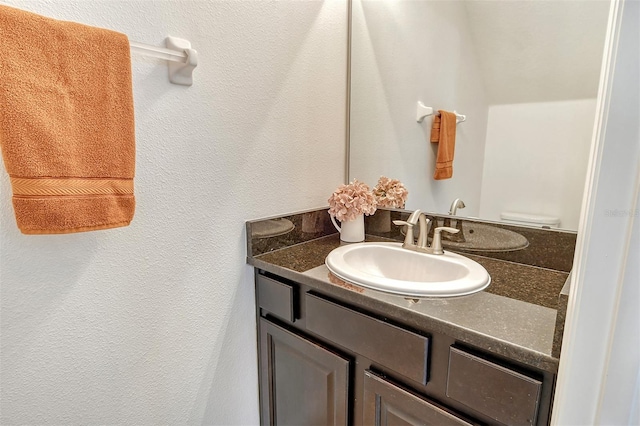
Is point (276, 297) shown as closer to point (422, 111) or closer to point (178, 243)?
point (178, 243)

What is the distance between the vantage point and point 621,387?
345mm

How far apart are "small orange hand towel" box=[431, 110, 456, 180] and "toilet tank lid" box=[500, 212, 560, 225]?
0.24 meters

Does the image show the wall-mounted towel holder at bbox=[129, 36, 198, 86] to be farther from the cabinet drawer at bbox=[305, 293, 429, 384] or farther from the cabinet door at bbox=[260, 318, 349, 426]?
the cabinet door at bbox=[260, 318, 349, 426]

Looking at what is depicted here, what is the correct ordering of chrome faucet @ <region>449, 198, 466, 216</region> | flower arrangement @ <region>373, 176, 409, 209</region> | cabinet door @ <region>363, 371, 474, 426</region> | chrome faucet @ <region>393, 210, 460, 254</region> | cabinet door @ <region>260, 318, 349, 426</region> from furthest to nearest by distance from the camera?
flower arrangement @ <region>373, 176, 409, 209</region>
chrome faucet @ <region>449, 198, 466, 216</region>
chrome faucet @ <region>393, 210, 460, 254</region>
cabinet door @ <region>260, 318, 349, 426</region>
cabinet door @ <region>363, 371, 474, 426</region>

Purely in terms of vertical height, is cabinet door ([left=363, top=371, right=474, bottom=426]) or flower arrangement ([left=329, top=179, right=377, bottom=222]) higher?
flower arrangement ([left=329, top=179, right=377, bottom=222])

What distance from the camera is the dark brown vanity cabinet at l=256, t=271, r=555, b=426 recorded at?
2.13 ft

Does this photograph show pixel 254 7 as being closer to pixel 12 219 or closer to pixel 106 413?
pixel 12 219

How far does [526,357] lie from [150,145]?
0.92 metres

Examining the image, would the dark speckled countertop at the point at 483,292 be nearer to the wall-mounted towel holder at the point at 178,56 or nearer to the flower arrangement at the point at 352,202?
the flower arrangement at the point at 352,202

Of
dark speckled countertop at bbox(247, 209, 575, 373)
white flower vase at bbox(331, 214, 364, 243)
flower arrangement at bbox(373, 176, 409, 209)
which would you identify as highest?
flower arrangement at bbox(373, 176, 409, 209)

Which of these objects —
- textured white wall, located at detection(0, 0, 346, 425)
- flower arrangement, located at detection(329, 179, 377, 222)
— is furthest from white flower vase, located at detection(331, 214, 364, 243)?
textured white wall, located at detection(0, 0, 346, 425)

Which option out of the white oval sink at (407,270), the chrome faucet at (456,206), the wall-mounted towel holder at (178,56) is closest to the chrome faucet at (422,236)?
the white oval sink at (407,270)

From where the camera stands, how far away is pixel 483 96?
1141 millimetres

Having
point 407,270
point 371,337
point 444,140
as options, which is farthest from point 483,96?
point 371,337
